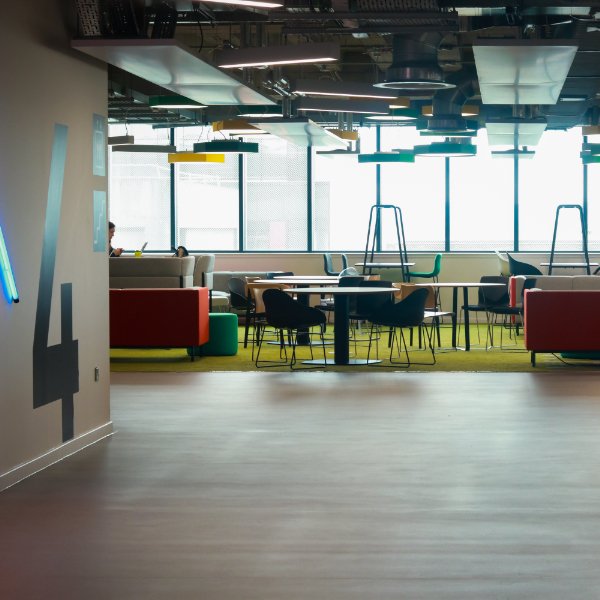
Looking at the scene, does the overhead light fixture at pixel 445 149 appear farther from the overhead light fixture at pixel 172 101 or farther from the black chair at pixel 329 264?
the overhead light fixture at pixel 172 101


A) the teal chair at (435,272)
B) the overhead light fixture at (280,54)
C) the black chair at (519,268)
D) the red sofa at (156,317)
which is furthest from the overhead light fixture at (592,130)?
the overhead light fixture at (280,54)

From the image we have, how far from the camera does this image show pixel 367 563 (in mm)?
4184

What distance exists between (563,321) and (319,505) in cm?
662

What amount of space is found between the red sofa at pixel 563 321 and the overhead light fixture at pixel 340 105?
9.70 ft

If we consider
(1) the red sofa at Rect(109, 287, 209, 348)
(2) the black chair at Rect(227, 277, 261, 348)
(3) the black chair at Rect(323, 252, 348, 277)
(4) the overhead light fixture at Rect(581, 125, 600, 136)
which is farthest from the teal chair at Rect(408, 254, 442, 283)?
(1) the red sofa at Rect(109, 287, 209, 348)

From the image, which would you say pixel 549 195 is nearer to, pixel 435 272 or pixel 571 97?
pixel 435 272

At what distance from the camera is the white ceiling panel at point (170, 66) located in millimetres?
6520

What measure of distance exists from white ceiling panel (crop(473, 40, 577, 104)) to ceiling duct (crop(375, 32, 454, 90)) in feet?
1.80

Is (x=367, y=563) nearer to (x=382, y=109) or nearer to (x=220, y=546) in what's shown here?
(x=220, y=546)

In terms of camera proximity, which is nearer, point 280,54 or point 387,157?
point 280,54

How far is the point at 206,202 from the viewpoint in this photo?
64.7ft

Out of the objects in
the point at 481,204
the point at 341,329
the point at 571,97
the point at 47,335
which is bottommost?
the point at 341,329

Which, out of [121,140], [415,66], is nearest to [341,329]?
[415,66]

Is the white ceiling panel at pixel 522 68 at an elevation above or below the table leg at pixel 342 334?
above
